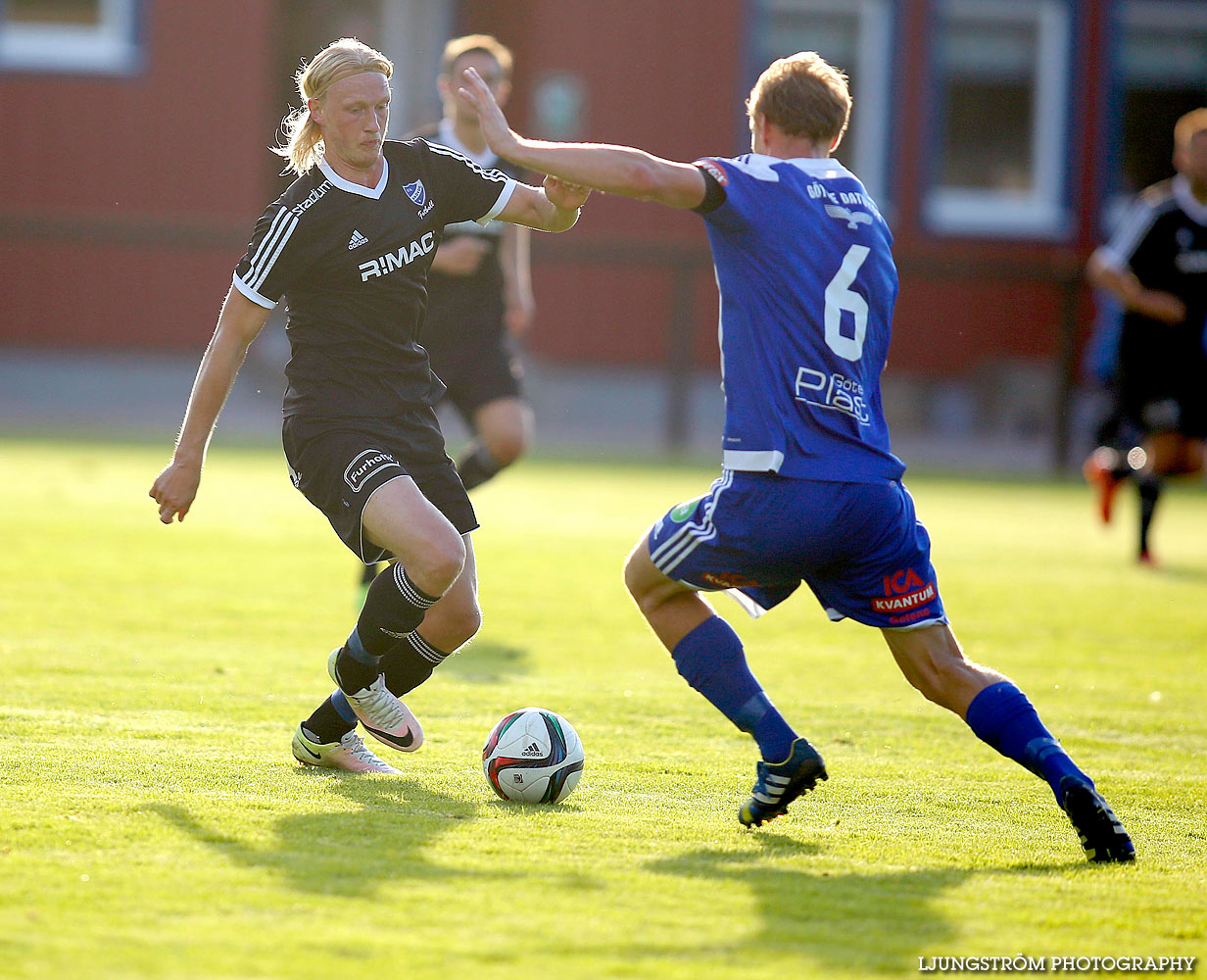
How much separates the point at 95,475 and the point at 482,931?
8.97 m

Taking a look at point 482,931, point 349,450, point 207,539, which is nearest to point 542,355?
point 207,539

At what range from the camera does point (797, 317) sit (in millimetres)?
4152

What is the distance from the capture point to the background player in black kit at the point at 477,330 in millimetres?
7676

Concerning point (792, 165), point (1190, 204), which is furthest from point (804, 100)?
point (1190, 204)

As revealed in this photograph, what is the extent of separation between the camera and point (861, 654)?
7.15 m

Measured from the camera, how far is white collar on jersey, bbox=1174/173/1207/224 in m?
9.93

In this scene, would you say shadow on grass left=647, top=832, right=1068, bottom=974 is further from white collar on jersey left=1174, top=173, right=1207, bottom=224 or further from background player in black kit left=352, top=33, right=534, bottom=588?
white collar on jersey left=1174, top=173, right=1207, bottom=224

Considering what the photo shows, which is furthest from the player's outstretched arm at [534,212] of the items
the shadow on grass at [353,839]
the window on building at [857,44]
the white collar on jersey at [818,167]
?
the window on building at [857,44]

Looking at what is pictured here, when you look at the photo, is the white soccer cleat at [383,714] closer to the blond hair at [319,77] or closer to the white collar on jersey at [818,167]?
the blond hair at [319,77]

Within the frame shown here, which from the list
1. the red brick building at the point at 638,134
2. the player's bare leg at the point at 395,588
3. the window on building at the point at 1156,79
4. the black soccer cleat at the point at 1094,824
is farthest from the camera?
the window on building at the point at 1156,79

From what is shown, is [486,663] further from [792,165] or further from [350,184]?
[792,165]

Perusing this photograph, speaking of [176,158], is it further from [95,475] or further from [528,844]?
[528,844]

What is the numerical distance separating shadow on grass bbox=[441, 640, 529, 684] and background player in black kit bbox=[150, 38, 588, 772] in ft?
4.12

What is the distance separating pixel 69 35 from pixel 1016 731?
46.3 ft
